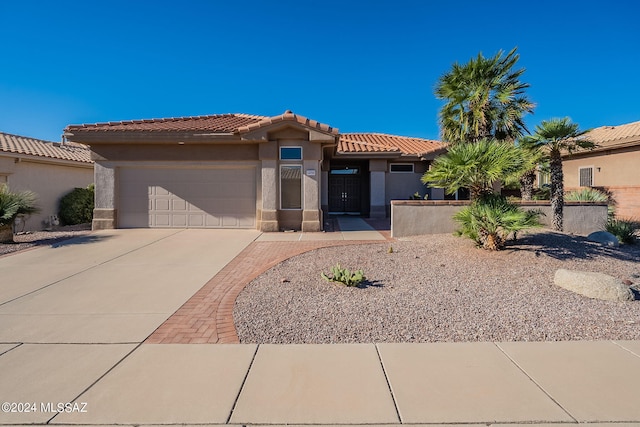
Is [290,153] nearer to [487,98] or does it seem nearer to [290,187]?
[290,187]

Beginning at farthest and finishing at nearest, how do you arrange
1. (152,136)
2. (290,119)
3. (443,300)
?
(152,136)
(290,119)
(443,300)

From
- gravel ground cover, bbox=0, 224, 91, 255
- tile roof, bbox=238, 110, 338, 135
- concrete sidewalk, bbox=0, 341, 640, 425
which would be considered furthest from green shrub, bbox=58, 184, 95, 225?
concrete sidewalk, bbox=0, 341, 640, 425

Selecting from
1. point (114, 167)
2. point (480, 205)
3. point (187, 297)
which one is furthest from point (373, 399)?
point (114, 167)

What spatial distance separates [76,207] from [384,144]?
16.2 meters

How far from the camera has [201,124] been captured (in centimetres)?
1361

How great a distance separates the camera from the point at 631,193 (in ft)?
48.8

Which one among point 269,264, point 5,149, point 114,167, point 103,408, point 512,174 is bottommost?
point 103,408

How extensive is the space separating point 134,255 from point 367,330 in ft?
22.6

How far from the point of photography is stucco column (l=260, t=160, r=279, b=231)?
12.1 metres

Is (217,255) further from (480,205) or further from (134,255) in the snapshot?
(480,205)

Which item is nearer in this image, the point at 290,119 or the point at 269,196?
the point at 290,119

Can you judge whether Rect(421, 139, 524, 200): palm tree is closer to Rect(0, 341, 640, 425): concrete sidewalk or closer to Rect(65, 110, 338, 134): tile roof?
Rect(0, 341, 640, 425): concrete sidewalk

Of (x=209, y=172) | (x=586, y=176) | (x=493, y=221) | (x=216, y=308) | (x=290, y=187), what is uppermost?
(x=586, y=176)

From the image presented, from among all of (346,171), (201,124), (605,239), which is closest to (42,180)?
(201,124)
